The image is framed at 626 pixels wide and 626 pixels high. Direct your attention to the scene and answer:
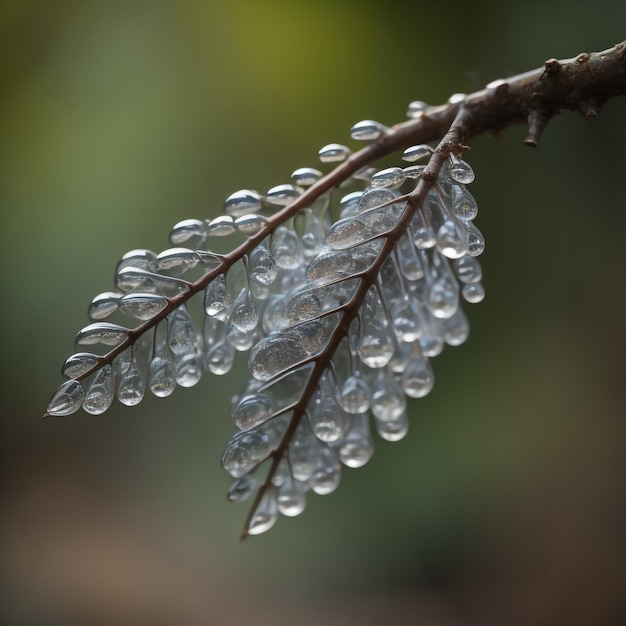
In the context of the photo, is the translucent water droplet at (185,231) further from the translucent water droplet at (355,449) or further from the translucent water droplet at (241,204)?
the translucent water droplet at (355,449)

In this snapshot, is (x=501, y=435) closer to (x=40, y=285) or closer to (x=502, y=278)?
(x=502, y=278)

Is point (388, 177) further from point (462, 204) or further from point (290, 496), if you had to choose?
point (290, 496)

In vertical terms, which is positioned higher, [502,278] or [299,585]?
[502,278]

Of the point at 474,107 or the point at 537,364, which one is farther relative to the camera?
the point at 537,364

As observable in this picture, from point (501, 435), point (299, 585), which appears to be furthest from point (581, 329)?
point (299, 585)

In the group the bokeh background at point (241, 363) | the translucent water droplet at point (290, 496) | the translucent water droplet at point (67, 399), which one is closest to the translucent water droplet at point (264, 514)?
the translucent water droplet at point (290, 496)

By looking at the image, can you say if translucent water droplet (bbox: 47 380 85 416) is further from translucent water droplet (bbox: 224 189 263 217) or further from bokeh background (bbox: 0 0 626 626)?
bokeh background (bbox: 0 0 626 626)

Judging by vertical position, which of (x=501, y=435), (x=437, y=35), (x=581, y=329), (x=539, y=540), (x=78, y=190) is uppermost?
(x=437, y=35)
